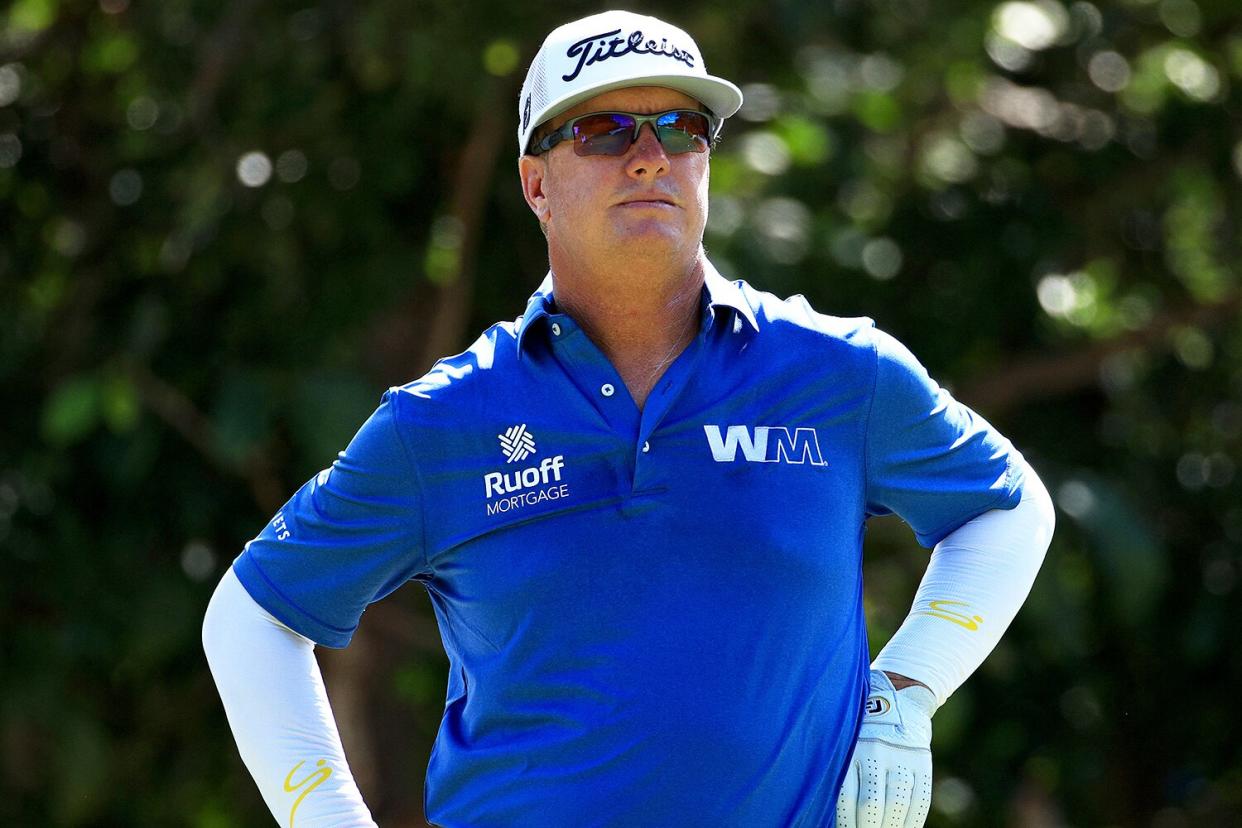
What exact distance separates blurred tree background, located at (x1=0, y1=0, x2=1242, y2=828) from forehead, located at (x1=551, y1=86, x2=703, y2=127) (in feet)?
15.0

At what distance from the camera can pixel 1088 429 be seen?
34.2 feet

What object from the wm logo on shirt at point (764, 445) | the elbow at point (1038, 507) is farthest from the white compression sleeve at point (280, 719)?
the elbow at point (1038, 507)

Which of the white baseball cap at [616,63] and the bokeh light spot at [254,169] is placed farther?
the bokeh light spot at [254,169]

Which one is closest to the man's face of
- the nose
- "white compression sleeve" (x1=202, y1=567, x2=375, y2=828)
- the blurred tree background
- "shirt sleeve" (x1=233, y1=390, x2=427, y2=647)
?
the nose

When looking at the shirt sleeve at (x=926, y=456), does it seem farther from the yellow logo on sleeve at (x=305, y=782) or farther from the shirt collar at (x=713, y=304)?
the yellow logo on sleeve at (x=305, y=782)

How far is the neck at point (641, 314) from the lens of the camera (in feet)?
10.2

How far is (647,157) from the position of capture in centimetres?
305

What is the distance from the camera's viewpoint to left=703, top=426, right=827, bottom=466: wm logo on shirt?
115 inches

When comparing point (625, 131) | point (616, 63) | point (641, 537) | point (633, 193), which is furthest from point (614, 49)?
point (641, 537)

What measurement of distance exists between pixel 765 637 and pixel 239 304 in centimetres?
602

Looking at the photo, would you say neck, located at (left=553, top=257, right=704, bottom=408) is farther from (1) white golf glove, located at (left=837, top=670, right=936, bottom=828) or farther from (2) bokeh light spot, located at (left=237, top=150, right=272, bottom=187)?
(2) bokeh light spot, located at (left=237, top=150, right=272, bottom=187)

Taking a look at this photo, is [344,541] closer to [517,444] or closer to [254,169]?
[517,444]

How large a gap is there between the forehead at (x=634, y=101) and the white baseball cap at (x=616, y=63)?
0.01m

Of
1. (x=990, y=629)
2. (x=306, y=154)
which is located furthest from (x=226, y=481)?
(x=990, y=629)
